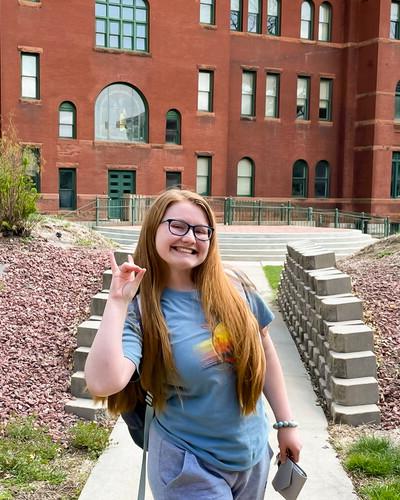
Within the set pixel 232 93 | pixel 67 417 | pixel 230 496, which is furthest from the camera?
pixel 232 93

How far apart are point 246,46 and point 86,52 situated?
937cm

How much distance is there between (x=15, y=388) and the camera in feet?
18.8

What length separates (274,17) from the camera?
34.7 meters

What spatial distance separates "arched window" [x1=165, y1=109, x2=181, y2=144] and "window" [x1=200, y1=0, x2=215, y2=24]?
513 centimetres

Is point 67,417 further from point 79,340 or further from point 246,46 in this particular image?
point 246,46

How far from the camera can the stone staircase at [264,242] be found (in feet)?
64.1

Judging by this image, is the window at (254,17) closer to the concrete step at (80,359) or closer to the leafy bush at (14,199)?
the leafy bush at (14,199)

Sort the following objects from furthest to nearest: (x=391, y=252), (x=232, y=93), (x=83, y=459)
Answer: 1. (x=232, y=93)
2. (x=391, y=252)
3. (x=83, y=459)

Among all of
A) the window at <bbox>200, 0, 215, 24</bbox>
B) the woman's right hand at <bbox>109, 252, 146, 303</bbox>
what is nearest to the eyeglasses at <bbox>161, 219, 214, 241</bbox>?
the woman's right hand at <bbox>109, 252, 146, 303</bbox>

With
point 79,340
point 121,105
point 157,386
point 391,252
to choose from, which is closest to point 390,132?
point 121,105

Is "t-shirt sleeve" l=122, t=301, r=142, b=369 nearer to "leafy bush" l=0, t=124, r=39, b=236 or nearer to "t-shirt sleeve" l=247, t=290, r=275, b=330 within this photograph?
"t-shirt sleeve" l=247, t=290, r=275, b=330

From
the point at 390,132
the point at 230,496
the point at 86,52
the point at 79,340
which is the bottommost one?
the point at 79,340

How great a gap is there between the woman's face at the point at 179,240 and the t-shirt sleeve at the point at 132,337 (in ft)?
0.80

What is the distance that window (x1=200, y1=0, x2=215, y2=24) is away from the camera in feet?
105
